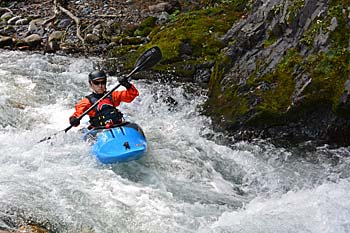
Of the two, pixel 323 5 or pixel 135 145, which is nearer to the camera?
pixel 135 145

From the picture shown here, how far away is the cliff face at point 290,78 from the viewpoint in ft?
22.7

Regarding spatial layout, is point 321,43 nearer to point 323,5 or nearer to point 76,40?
point 323,5

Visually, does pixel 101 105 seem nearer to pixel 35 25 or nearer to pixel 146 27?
pixel 146 27

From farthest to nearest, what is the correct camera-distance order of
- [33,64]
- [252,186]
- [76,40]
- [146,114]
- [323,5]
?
[76,40] < [33,64] < [146,114] < [323,5] < [252,186]

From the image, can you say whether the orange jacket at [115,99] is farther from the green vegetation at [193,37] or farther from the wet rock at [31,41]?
the wet rock at [31,41]

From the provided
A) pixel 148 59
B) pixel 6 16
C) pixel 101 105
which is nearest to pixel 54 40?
pixel 6 16

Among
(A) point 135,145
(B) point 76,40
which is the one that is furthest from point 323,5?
(B) point 76,40

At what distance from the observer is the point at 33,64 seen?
11109 millimetres

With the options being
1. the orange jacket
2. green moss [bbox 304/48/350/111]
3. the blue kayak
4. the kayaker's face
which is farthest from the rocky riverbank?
the kayaker's face

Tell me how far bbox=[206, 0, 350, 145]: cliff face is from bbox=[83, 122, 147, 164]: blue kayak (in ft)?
5.28

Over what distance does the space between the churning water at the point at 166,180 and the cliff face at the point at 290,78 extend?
30 cm

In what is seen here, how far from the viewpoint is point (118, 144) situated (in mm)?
6543

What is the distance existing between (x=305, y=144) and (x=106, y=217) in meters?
3.20

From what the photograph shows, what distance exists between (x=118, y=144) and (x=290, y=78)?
270cm
